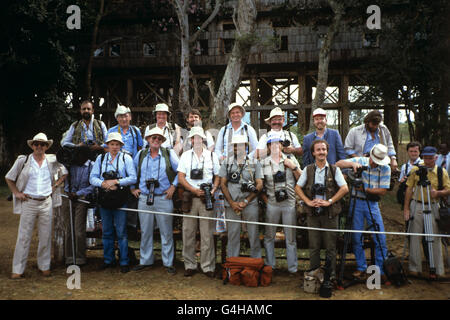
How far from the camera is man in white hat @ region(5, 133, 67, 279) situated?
6.14 m

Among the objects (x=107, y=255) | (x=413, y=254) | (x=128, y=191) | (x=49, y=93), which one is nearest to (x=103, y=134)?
(x=128, y=191)

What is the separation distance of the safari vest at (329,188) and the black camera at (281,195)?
330mm

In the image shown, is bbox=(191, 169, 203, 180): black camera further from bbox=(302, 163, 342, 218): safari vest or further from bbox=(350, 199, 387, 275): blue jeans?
bbox=(350, 199, 387, 275): blue jeans

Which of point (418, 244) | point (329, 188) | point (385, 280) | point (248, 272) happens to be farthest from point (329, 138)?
point (248, 272)

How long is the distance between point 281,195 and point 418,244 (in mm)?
2754

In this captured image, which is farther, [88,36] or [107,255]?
[88,36]

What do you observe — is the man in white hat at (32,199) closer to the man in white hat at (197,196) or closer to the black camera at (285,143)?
the man in white hat at (197,196)

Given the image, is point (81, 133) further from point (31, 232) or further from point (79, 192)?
point (31, 232)

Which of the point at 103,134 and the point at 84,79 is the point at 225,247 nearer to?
the point at 103,134

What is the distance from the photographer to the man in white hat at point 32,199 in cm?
614

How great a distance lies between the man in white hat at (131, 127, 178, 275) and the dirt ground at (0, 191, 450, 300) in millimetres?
424

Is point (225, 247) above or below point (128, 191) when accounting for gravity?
below

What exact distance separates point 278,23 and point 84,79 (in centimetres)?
1269

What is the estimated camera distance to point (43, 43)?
17.9m
